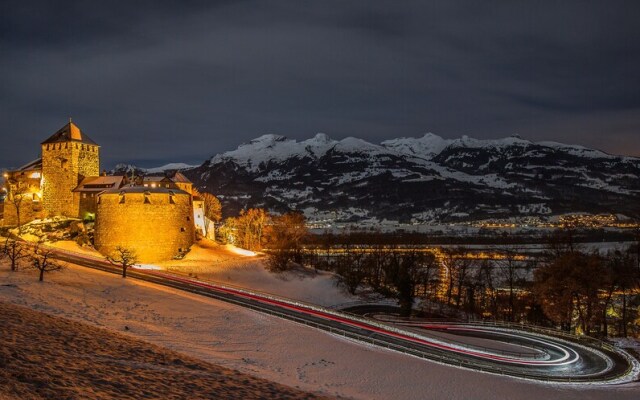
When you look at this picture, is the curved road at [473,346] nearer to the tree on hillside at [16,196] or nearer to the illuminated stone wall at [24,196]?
the illuminated stone wall at [24,196]

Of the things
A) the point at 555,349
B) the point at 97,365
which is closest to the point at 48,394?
the point at 97,365

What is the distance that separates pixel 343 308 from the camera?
2372 inches

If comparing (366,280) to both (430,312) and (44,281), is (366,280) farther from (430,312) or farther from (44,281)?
(44,281)

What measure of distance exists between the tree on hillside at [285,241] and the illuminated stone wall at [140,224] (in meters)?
13.8

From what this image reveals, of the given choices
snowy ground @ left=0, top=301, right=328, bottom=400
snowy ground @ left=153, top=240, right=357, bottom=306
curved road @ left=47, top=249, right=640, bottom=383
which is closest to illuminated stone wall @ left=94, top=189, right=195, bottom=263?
snowy ground @ left=153, top=240, right=357, bottom=306

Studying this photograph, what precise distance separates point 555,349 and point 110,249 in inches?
1895

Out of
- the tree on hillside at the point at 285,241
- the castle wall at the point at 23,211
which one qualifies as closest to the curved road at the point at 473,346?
the tree on hillside at the point at 285,241

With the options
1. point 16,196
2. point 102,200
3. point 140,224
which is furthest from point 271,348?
point 16,196

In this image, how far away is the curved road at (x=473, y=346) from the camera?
30280 mm

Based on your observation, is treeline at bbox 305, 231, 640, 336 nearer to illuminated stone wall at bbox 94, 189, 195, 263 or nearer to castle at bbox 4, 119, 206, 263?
castle at bbox 4, 119, 206, 263

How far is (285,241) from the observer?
75500mm

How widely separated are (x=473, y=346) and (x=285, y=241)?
44.7 meters

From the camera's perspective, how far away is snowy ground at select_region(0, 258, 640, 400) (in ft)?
74.4

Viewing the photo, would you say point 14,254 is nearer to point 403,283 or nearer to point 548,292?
point 403,283
